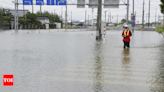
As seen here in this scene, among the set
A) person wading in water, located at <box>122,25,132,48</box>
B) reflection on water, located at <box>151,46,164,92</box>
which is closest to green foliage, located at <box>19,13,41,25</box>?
person wading in water, located at <box>122,25,132,48</box>

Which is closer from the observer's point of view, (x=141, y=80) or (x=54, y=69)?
(x=141, y=80)

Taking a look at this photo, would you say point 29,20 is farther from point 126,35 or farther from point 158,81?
point 158,81

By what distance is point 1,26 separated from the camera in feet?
16.5

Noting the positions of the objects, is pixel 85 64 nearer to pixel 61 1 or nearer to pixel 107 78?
pixel 107 78

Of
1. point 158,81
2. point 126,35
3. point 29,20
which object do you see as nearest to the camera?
point 158,81

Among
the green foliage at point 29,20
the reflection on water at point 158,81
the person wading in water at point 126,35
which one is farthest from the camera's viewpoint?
the green foliage at point 29,20

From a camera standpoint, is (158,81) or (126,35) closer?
(158,81)

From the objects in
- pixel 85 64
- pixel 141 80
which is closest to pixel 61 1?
pixel 85 64

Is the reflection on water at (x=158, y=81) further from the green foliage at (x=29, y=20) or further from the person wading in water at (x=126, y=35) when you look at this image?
the green foliage at (x=29, y=20)

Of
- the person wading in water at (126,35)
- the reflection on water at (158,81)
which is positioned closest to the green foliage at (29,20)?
the person wading in water at (126,35)

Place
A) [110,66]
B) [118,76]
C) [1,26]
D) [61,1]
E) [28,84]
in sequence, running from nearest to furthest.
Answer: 1. [1,26]
2. [28,84]
3. [118,76]
4. [110,66]
5. [61,1]

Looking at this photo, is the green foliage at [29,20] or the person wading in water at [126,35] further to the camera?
the green foliage at [29,20]

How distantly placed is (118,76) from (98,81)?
1.09 m

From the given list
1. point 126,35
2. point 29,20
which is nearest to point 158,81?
point 126,35
